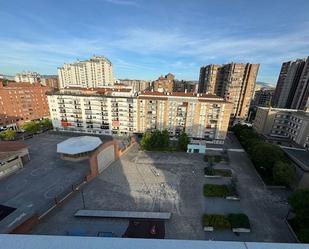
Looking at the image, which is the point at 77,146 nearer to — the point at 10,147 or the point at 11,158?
the point at 11,158

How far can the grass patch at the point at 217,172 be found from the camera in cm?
3330

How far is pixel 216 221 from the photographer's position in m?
21.6

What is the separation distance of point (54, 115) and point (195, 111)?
45926mm

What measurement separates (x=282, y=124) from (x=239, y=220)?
43290mm

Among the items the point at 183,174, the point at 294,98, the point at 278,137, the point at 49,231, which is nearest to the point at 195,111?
the point at 183,174

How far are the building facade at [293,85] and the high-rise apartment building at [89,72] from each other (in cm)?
9079

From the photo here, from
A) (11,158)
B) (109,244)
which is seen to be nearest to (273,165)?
(109,244)

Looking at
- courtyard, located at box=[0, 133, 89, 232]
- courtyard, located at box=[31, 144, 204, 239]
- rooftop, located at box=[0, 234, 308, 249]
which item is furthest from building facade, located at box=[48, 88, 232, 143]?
rooftop, located at box=[0, 234, 308, 249]

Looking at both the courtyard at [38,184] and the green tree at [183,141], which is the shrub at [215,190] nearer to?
the green tree at [183,141]

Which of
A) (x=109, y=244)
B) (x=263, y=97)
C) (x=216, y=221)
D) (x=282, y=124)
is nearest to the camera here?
(x=109, y=244)

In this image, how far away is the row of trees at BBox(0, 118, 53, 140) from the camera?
49166mm

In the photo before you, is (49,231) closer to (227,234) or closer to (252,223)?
(227,234)

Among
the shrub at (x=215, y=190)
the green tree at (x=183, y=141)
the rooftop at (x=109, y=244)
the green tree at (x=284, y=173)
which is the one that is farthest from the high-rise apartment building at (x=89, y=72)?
the rooftop at (x=109, y=244)

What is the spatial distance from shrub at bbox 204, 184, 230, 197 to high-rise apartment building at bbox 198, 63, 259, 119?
4713 cm
